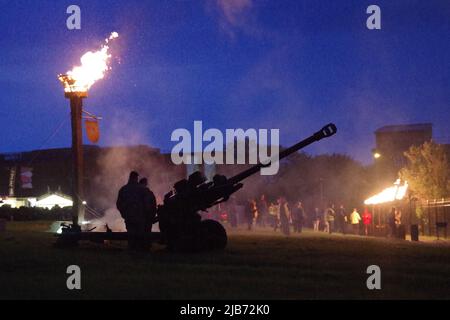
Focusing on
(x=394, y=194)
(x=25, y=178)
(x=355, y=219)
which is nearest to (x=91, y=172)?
(x=25, y=178)

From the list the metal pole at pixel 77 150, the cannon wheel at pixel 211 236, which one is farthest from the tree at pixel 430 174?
the cannon wheel at pixel 211 236

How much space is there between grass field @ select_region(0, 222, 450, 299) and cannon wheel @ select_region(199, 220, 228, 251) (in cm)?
27

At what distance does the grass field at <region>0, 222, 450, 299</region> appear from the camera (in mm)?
8719

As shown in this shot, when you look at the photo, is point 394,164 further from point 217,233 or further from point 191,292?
point 191,292

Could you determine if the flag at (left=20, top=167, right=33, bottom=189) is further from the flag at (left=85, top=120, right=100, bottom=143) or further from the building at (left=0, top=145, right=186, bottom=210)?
the flag at (left=85, top=120, right=100, bottom=143)

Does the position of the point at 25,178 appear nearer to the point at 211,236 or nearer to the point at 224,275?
the point at 211,236

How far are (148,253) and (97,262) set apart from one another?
2509mm

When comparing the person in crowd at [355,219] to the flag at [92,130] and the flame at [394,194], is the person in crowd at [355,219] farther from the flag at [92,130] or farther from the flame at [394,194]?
the flag at [92,130]

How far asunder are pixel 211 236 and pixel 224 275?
516 cm

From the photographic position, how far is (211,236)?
1597cm

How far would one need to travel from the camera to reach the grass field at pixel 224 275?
343 inches

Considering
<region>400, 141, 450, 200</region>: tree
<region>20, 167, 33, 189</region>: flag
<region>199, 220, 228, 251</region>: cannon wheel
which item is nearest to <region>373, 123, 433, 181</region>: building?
<region>400, 141, 450, 200</region>: tree

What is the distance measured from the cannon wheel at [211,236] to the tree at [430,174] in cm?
3228
